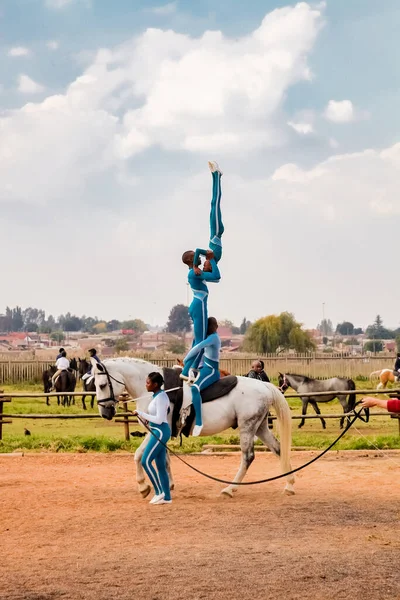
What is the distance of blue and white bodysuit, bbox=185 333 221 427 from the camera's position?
10398mm

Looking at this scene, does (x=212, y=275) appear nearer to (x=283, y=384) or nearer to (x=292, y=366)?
(x=283, y=384)

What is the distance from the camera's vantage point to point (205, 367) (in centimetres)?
1053

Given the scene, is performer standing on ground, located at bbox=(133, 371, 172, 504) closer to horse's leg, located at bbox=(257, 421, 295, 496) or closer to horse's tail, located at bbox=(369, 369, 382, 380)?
horse's leg, located at bbox=(257, 421, 295, 496)

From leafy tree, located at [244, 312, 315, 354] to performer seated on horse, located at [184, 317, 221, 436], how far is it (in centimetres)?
6037

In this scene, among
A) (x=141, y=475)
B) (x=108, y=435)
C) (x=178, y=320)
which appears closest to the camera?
(x=141, y=475)

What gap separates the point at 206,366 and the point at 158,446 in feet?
4.25

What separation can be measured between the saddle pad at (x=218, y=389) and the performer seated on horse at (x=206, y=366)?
0.18 feet

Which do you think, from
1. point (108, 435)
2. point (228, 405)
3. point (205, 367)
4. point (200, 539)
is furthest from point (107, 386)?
point (108, 435)

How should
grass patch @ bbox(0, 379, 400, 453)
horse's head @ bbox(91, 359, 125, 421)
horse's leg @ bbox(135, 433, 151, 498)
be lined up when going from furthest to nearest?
grass patch @ bbox(0, 379, 400, 453)
horse's head @ bbox(91, 359, 125, 421)
horse's leg @ bbox(135, 433, 151, 498)

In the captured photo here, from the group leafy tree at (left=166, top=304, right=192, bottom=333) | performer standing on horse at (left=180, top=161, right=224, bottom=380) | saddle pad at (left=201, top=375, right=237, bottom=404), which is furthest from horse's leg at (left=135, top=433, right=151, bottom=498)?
leafy tree at (left=166, top=304, right=192, bottom=333)

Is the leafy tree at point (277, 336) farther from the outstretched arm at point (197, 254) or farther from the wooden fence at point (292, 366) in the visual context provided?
the outstretched arm at point (197, 254)

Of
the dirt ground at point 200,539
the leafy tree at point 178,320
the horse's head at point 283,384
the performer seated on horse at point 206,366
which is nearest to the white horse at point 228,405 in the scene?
the performer seated on horse at point 206,366

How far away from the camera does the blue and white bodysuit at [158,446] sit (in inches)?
386

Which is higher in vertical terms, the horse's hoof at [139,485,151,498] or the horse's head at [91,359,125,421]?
the horse's head at [91,359,125,421]
